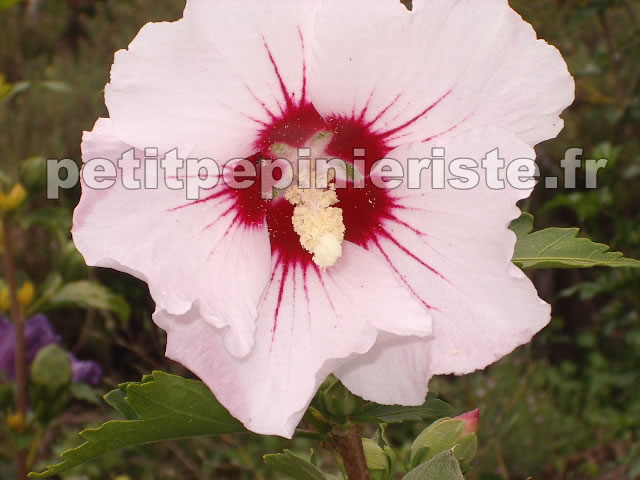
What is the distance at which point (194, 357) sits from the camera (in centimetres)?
77

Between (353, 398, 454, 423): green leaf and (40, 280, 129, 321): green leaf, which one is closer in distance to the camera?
(353, 398, 454, 423): green leaf

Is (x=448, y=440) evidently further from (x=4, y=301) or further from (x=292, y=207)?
(x=4, y=301)

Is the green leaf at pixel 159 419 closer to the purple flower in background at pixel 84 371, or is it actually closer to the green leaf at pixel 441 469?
the green leaf at pixel 441 469

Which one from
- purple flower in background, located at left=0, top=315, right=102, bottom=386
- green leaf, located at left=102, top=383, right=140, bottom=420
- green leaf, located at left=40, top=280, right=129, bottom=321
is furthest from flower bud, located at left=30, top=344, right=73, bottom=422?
green leaf, located at left=102, top=383, right=140, bottom=420

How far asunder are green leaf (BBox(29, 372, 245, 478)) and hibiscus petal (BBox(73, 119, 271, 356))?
12 centimetres

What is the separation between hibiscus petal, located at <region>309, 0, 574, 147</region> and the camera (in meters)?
0.73

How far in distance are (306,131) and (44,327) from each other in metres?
1.61

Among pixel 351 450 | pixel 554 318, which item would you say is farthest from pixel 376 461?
pixel 554 318

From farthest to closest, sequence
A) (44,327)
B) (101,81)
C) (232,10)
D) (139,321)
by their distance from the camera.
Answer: (101,81)
(139,321)
(44,327)
(232,10)

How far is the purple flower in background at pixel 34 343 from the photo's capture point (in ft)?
7.34

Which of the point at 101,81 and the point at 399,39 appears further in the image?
the point at 101,81

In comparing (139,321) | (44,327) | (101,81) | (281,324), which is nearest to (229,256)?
(281,324)

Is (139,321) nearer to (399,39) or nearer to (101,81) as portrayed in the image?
(101,81)

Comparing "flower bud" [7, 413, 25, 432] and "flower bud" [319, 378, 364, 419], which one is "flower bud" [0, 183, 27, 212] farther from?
"flower bud" [319, 378, 364, 419]
